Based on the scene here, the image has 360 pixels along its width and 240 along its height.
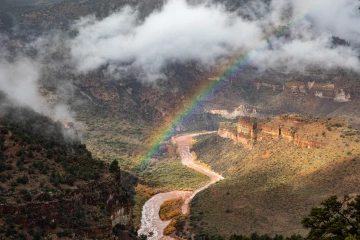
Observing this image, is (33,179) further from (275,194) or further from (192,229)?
(275,194)

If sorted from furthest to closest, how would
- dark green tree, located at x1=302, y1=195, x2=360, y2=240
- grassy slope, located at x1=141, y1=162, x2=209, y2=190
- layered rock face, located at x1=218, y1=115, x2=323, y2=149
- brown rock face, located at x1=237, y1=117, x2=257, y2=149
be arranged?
grassy slope, located at x1=141, y1=162, x2=209, y2=190 → brown rock face, located at x1=237, y1=117, x2=257, y2=149 → layered rock face, located at x1=218, y1=115, x2=323, y2=149 → dark green tree, located at x1=302, y1=195, x2=360, y2=240

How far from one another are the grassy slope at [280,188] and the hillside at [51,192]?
29058 mm

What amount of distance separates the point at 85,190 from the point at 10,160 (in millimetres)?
9493

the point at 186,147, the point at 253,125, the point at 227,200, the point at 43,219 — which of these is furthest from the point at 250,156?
the point at 43,219

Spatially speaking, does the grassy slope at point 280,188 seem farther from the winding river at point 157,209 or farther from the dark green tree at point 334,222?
the dark green tree at point 334,222

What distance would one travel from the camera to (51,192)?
49.4m

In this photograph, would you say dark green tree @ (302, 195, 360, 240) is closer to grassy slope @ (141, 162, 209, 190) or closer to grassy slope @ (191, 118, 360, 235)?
grassy slope @ (191, 118, 360, 235)

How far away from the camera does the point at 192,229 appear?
88188 millimetres

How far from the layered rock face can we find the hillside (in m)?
56.3

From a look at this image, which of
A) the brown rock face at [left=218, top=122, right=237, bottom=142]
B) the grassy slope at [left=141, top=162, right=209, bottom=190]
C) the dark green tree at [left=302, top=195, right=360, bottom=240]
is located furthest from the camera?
the brown rock face at [left=218, top=122, right=237, bottom=142]

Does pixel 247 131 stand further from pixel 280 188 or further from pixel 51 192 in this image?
pixel 51 192

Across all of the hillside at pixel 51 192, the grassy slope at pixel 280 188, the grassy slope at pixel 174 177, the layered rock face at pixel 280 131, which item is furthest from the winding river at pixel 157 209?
the hillside at pixel 51 192

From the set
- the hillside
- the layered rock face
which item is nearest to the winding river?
the layered rock face

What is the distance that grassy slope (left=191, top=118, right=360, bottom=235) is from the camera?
82.3 m
